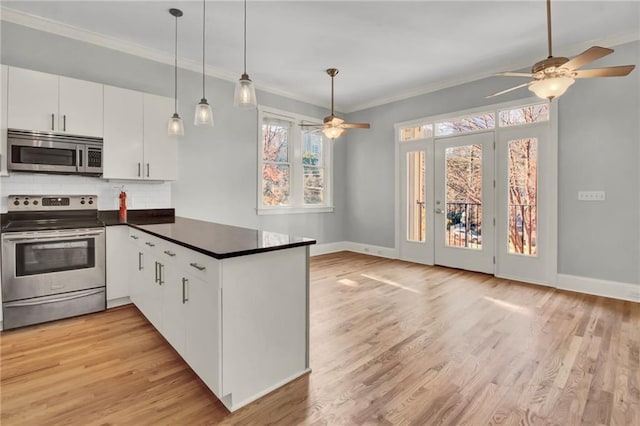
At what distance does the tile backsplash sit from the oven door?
695mm

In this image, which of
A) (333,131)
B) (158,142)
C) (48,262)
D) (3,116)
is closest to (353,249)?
(333,131)

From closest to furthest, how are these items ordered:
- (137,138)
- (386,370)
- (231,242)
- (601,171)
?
(231,242)
(386,370)
(137,138)
(601,171)

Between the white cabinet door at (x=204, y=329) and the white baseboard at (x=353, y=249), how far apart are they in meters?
4.26

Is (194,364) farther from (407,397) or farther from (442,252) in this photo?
(442,252)

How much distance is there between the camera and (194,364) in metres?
1.99

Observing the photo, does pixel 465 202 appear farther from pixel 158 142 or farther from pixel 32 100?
pixel 32 100

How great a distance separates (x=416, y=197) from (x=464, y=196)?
863mm

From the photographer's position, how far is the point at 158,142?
12.7 feet

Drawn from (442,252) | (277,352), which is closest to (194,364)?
(277,352)

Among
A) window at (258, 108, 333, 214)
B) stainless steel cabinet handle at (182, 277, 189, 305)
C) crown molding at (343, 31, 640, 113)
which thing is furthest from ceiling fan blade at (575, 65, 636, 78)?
window at (258, 108, 333, 214)

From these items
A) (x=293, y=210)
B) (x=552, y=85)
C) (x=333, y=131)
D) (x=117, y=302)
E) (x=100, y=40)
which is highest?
(x=100, y=40)

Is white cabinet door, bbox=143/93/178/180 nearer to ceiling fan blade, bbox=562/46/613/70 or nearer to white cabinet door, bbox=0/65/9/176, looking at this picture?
white cabinet door, bbox=0/65/9/176

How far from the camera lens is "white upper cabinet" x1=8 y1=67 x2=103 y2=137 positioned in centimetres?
300

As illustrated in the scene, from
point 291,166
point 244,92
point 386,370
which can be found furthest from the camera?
point 291,166
